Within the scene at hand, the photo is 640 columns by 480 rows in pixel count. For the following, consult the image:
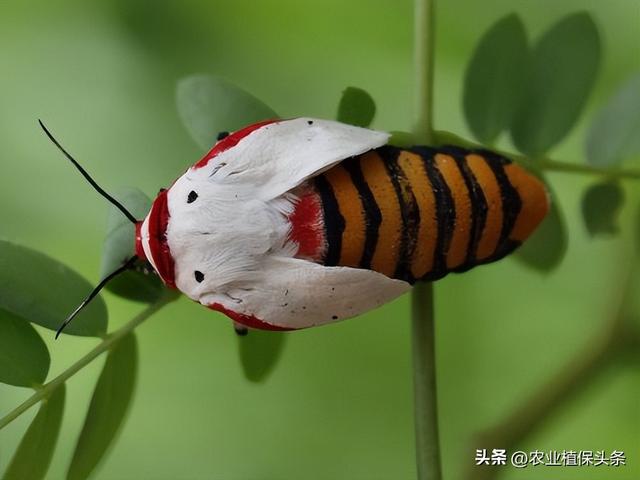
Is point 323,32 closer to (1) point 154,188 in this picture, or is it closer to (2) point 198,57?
(2) point 198,57

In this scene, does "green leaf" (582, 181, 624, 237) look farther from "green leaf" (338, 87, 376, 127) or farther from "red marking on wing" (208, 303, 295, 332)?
"red marking on wing" (208, 303, 295, 332)

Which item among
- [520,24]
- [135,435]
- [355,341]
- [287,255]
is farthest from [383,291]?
[135,435]

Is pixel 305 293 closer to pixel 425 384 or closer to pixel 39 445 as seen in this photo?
pixel 425 384

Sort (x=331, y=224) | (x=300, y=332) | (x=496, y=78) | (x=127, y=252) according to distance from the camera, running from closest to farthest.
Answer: (x=331, y=224) < (x=127, y=252) < (x=496, y=78) < (x=300, y=332)

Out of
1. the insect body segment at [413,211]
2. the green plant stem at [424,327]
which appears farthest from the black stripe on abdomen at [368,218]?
the green plant stem at [424,327]

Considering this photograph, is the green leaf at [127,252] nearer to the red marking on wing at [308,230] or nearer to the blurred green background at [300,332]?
the red marking on wing at [308,230]

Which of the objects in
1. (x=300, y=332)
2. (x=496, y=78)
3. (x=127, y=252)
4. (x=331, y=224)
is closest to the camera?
(x=331, y=224)

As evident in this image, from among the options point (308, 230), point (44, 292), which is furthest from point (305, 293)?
point (44, 292)
